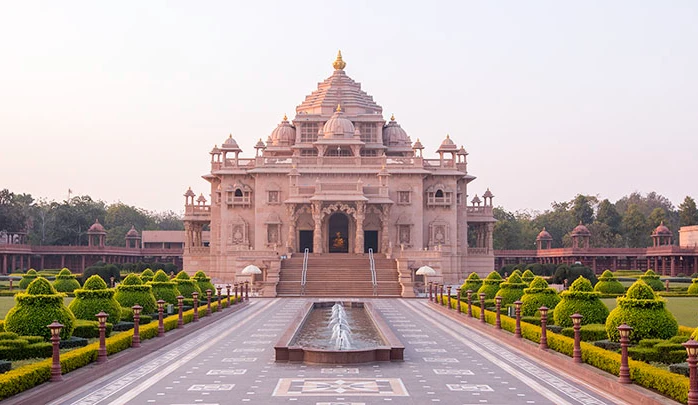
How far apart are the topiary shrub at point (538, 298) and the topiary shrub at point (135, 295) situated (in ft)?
37.5

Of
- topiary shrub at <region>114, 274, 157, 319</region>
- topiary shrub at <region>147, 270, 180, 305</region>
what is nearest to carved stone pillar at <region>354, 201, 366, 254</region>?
topiary shrub at <region>147, 270, 180, 305</region>

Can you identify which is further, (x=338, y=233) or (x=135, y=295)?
(x=338, y=233)

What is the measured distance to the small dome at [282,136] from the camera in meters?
67.2

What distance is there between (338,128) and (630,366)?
4797 centimetres

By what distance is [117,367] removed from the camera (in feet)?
60.5

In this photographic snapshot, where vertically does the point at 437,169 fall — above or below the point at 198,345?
above

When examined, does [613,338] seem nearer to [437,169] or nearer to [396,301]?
[396,301]

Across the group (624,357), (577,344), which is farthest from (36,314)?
(624,357)

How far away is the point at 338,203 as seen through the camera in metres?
56.4

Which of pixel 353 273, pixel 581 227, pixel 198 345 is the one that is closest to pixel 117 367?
pixel 198 345

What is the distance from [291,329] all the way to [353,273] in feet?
89.5

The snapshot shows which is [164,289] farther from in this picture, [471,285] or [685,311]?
[685,311]

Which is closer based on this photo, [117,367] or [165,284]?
[117,367]

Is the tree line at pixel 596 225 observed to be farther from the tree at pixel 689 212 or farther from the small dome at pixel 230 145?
the small dome at pixel 230 145
